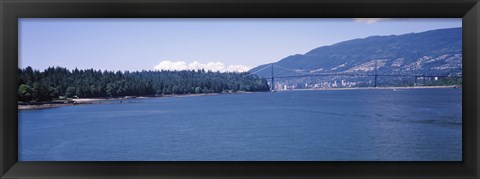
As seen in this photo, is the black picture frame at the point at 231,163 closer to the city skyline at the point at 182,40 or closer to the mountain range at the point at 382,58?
the mountain range at the point at 382,58

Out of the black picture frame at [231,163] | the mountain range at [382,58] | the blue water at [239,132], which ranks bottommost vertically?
the blue water at [239,132]

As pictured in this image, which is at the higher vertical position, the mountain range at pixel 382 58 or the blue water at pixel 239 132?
the mountain range at pixel 382 58

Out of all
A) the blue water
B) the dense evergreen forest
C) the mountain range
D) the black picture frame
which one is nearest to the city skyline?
the mountain range

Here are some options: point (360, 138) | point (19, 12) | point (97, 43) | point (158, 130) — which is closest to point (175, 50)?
point (97, 43)

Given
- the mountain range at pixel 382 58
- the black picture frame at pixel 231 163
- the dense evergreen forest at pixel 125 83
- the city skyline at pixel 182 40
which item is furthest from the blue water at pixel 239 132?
the black picture frame at pixel 231 163

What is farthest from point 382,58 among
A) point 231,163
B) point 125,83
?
point 231,163

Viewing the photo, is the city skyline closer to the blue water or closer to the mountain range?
the mountain range

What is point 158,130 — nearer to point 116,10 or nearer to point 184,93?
point 184,93
